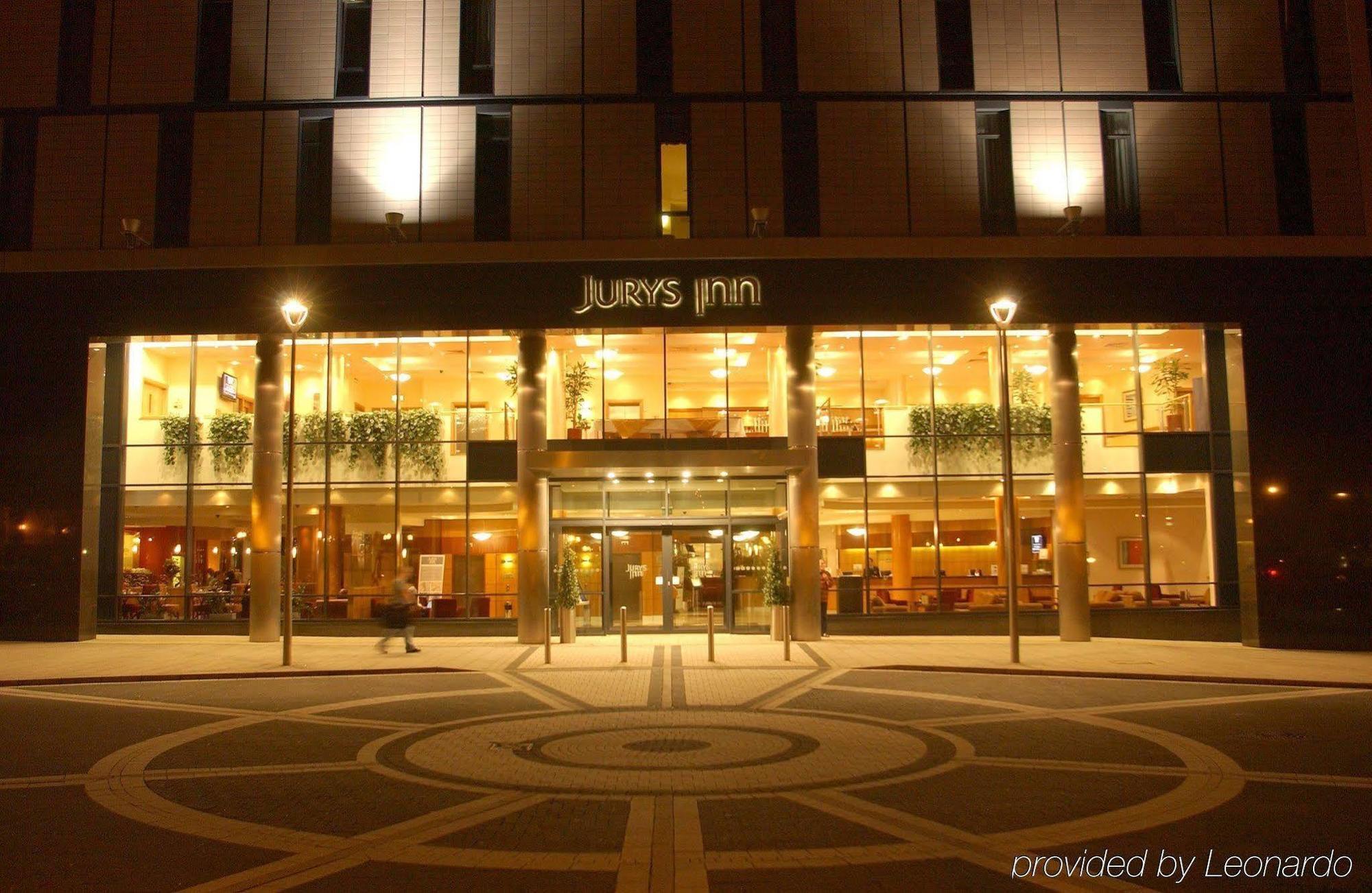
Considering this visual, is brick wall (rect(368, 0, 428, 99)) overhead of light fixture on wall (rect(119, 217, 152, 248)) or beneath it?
overhead

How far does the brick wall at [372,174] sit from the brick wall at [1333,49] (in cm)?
2224

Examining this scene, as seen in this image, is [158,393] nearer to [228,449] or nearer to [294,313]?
[228,449]

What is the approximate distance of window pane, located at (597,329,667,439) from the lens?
26.7 m

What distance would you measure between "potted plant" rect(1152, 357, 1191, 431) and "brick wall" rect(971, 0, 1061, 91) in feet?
24.6

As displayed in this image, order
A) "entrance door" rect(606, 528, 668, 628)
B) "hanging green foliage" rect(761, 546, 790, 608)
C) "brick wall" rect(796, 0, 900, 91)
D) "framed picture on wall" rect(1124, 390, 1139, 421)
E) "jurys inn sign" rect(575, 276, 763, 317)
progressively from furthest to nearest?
"entrance door" rect(606, 528, 668, 628), "framed picture on wall" rect(1124, 390, 1139, 421), "brick wall" rect(796, 0, 900, 91), "jurys inn sign" rect(575, 276, 763, 317), "hanging green foliage" rect(761, 546, 790, 608)

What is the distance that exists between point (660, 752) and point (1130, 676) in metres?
10.6

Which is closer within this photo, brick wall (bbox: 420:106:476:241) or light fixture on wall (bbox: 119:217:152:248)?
light fixture on wall (bbox: 119:217:152:248)

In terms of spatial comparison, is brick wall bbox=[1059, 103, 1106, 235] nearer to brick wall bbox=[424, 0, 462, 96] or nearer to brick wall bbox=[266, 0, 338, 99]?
brick wall bbox=[424, 0, 462, 96]

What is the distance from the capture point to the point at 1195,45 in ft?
85.0

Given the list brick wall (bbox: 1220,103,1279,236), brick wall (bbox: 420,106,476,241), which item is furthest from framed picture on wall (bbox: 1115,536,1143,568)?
brick wall (bbox: 420,106,476,241)

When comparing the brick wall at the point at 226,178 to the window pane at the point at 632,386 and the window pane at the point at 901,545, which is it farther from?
the window pane at the point at 901,545

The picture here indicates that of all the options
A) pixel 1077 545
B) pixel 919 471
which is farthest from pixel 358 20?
pixel 1077 545

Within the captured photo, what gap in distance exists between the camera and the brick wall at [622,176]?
2584 centimetres

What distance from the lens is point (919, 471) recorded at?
26531 mm
